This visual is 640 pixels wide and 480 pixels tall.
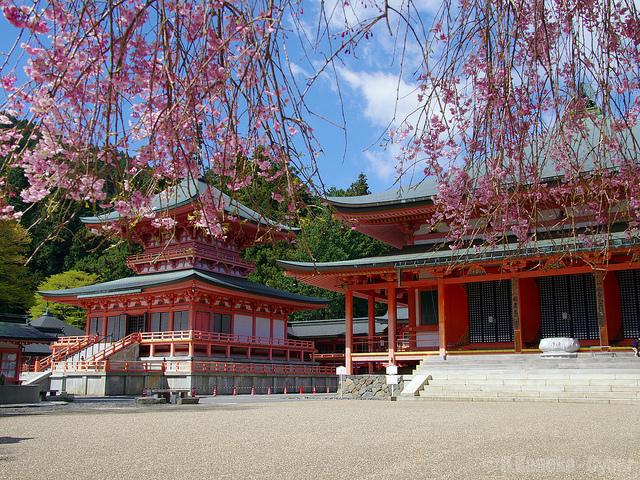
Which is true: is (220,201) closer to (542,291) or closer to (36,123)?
(36,123)

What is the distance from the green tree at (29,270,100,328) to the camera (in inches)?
1497

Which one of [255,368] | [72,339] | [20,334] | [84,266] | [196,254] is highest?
[84,266]

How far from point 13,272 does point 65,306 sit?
17.0 feet

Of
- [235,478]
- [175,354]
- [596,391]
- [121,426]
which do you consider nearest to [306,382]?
[175,354]

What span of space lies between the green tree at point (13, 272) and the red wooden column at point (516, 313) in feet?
94.8

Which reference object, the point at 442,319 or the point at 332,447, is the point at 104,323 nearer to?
the point at 442,319

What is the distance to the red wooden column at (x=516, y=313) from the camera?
47.6 ft

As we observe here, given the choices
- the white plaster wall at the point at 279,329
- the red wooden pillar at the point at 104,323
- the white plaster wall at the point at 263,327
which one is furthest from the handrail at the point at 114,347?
the white plaster wall at the point at 279,329

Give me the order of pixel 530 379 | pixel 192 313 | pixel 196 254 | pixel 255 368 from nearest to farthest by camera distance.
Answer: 1. pixel 530 379
2. pixel 192 313
3. pixel 255 368
4. pixel 196 254

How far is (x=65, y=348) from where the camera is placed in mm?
24047

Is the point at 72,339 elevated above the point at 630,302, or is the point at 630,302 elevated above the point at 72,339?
the point at 630,302

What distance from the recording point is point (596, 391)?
11.5 metres

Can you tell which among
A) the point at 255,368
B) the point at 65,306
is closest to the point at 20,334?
the point at 255,368

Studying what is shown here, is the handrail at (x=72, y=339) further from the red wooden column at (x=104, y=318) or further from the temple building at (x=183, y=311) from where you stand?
the red wooden column at (x=104, y=318)
